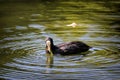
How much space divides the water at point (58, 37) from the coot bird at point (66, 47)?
1.07 feet

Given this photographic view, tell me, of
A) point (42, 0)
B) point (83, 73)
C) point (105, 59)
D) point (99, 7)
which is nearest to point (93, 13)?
point (99, 7)

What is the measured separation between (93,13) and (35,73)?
11.1 m

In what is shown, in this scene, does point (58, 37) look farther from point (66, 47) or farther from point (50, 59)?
point (50, 59)

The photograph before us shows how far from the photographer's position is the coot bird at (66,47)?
15.6 metres

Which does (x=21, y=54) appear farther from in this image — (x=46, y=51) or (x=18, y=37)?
(x=18, y=37)

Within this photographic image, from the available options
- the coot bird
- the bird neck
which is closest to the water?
the bird neck

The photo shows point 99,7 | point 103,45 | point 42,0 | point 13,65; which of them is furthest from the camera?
point 42,0

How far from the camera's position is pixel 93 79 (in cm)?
1238

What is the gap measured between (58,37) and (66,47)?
2.22 metres

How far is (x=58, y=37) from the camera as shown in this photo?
1806 cm

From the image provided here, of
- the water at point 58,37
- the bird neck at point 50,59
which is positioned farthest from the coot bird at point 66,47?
the water at point 58,37

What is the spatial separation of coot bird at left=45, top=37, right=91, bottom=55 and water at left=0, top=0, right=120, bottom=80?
325 mm

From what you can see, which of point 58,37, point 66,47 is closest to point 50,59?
point 66,47

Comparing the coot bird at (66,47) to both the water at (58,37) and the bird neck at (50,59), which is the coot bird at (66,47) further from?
the water at (58,37)
